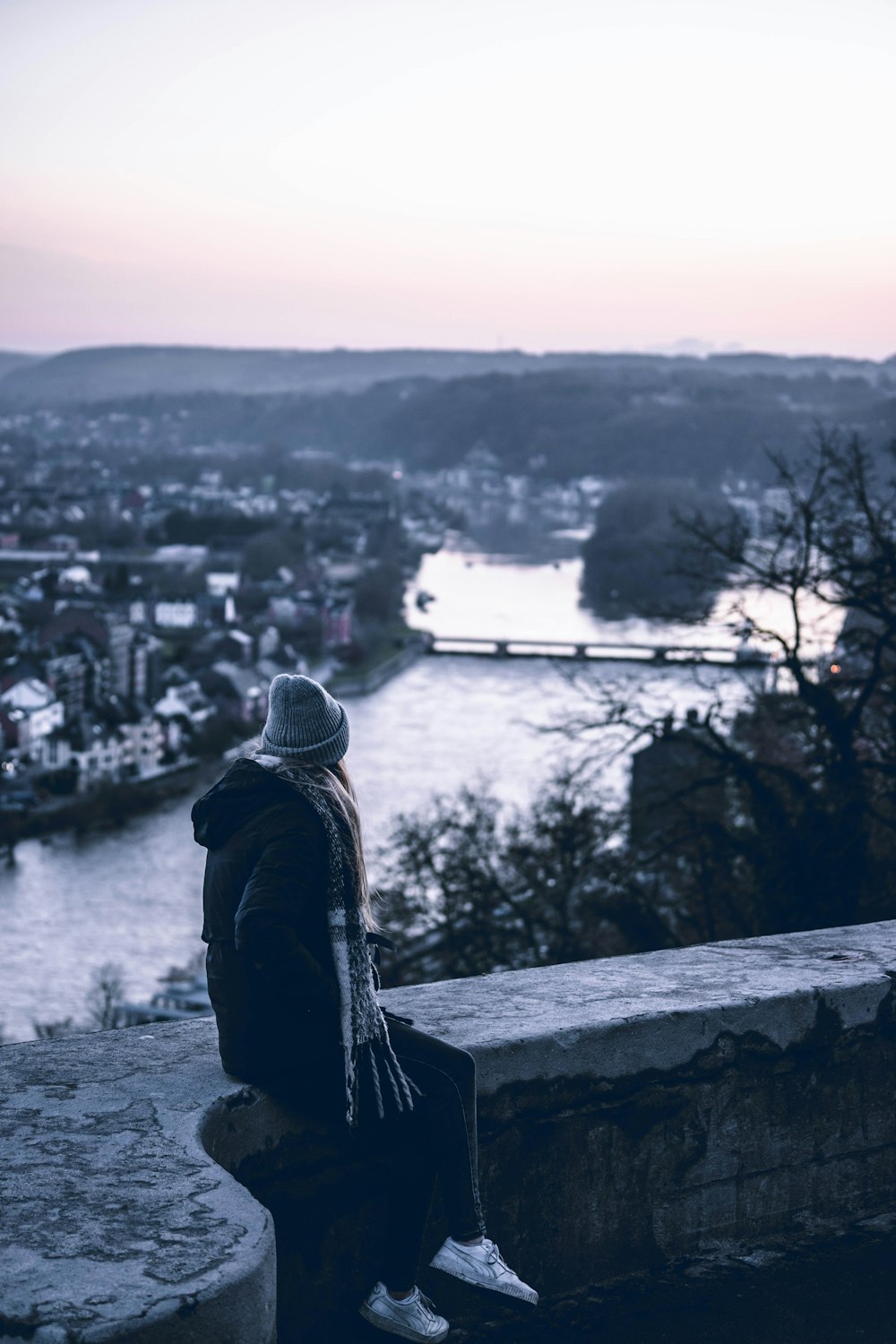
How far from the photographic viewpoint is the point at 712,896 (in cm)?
728

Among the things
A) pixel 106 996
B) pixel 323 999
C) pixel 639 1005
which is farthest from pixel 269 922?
pixel 106 996

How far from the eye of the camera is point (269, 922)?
155 cm

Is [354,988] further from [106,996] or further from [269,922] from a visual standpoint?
[106,996]

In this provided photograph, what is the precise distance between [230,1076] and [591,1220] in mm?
500

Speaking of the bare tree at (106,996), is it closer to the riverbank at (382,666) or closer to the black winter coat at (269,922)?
the black winter coat at (269,922)

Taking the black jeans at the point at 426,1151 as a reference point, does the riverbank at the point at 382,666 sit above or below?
below

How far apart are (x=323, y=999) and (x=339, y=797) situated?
0.21 metres

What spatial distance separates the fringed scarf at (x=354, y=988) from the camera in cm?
161

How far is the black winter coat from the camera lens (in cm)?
156

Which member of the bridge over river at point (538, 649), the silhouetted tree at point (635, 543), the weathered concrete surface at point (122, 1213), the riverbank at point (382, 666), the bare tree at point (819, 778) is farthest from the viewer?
the silhouetted tree at point (635, 543)

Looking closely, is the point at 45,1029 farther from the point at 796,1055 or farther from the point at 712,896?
the point at 796,1055

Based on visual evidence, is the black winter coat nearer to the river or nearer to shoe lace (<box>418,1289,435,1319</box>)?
shoe lace (<box>418,1289,435,1319</box>)

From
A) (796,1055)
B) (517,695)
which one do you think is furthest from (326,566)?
(796,1055)

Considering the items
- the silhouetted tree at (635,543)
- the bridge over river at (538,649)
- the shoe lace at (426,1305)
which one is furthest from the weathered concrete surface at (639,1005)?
the silhouetted tree at (635,543)
